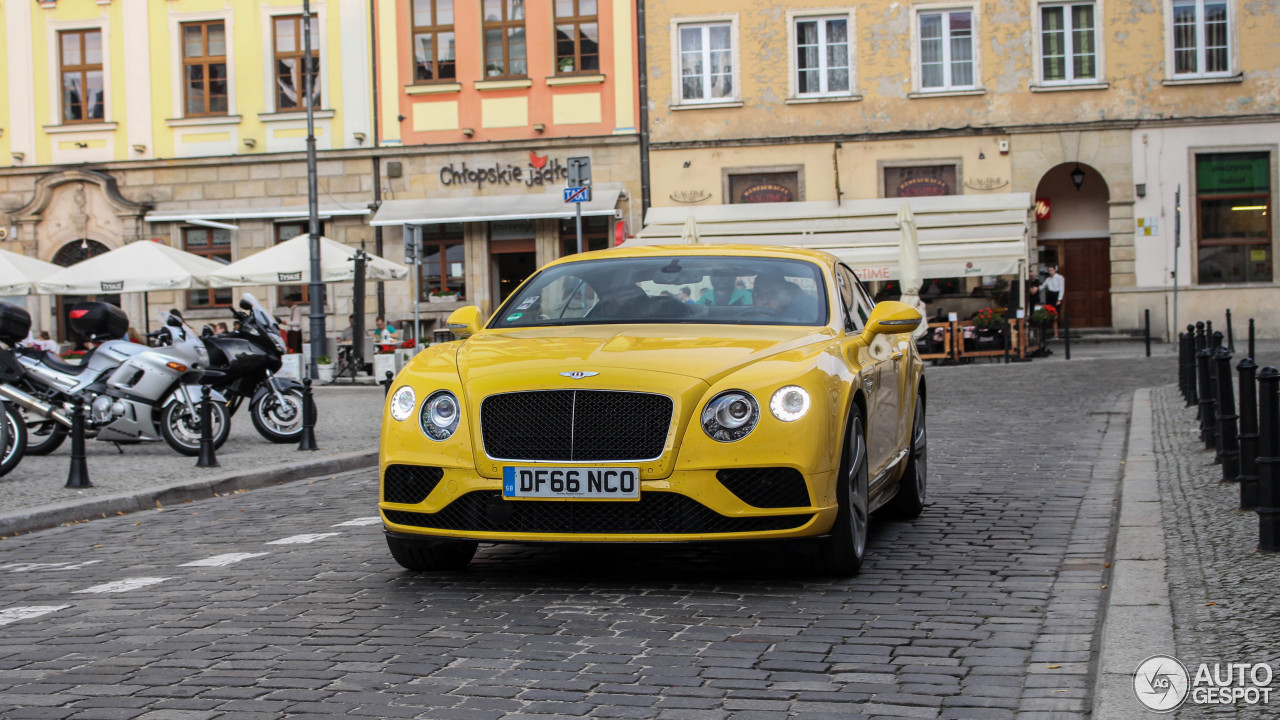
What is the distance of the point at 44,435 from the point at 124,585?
7.48 m

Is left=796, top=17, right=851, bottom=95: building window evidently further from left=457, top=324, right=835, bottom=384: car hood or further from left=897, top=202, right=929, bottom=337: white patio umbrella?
left=457, top=324, right=835, bottom=384: car hood

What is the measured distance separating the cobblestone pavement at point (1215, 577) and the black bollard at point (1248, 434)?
0.34 ft

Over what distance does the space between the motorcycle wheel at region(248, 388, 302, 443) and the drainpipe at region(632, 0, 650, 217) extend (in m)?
17.6

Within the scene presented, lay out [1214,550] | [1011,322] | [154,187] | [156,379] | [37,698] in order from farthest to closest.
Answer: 1. [154,187]
2. [1011,322]
3. [156,379]
4. [1214,550]
5. [37,698]

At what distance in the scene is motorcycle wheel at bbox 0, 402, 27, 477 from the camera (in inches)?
430

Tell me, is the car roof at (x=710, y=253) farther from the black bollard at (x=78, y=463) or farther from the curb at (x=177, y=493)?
the black bollard at (x=78, y=463)

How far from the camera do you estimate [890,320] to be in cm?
693

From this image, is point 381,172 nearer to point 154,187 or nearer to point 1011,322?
point 154,187

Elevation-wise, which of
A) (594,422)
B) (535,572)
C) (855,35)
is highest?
(855,35)

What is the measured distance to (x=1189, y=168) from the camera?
2986 cm

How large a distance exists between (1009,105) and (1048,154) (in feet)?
4.25

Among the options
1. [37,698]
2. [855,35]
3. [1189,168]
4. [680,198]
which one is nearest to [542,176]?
[680,198]

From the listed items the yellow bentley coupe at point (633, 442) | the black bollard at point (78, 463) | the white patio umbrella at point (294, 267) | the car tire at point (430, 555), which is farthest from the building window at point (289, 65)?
the car tire at point (430, 555)

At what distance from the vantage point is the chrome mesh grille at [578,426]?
557 centimetres
